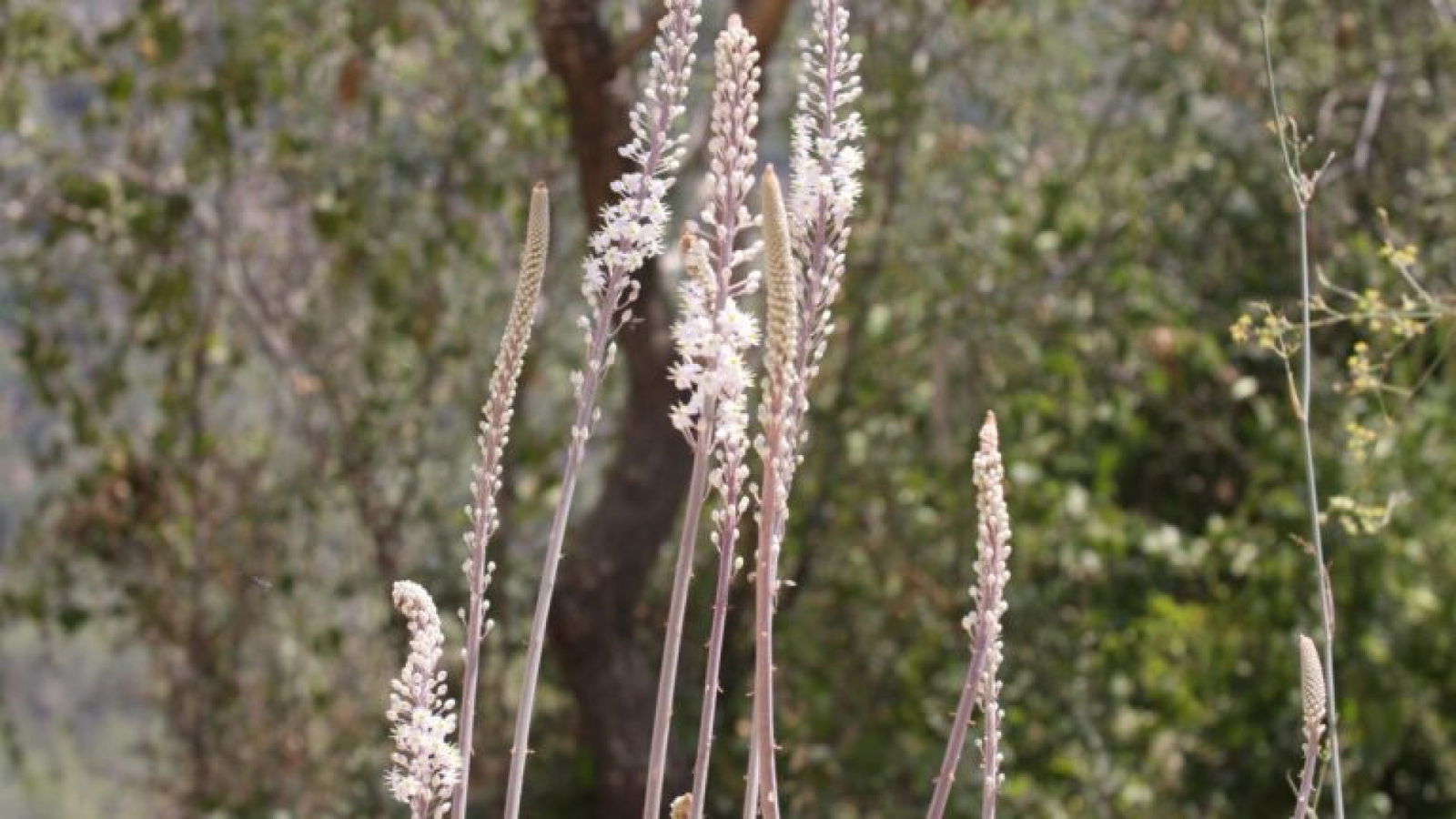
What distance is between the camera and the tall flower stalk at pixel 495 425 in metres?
1.67

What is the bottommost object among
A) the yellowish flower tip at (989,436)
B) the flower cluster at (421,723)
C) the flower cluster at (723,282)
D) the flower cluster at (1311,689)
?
the flower cluster at (421,723)

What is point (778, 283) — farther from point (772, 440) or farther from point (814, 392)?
point (814, 392)

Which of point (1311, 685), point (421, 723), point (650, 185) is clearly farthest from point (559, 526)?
point (1311, 685)

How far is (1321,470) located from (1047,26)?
2273 mm

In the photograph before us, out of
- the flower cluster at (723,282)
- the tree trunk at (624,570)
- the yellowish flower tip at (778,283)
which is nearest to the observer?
the yellowish flower tip at (778,283)

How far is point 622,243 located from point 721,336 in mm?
204

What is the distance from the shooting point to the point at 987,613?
1687 millimetres

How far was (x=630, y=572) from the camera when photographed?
20.9 feet

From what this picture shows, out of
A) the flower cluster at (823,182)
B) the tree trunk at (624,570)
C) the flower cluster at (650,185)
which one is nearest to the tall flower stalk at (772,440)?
the flower cluster at (823,182)

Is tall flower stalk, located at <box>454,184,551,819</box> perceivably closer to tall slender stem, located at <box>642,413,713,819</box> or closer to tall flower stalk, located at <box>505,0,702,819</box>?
tall flower stalk, located at <box>505,0,702,819</box>

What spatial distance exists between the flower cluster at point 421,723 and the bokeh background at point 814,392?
4.09 metres

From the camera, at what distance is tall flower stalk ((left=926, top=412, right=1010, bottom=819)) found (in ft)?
5.44

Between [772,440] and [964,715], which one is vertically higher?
[772,440]

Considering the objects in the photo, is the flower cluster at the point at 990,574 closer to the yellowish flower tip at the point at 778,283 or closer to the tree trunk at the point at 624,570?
the yellowish flower tip at the point at 778,283
